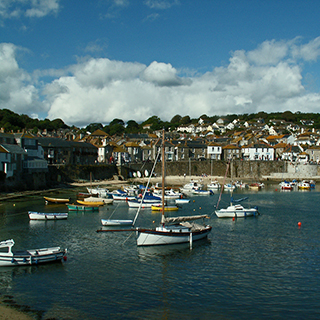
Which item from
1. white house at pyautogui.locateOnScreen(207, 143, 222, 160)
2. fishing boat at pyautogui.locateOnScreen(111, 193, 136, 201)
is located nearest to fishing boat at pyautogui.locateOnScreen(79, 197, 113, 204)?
fishing boat at pyautogui.locateOnScreen(111, 193, 136, 201)

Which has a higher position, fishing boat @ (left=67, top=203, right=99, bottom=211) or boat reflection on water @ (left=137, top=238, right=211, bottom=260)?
fishing boat @ (left=67, top=203, right=99, bottom=211)

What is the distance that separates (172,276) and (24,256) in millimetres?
9845

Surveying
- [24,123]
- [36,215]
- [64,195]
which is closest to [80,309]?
[36,215]

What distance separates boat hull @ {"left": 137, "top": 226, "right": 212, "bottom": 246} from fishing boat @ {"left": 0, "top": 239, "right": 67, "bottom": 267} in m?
6.50

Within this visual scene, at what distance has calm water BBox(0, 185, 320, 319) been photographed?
1728 cm

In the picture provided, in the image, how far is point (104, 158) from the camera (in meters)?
93.6

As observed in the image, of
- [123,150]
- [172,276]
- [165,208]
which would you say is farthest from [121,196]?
[123,150]

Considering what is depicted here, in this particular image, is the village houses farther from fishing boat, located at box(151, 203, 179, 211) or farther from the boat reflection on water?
the boat reflection on water

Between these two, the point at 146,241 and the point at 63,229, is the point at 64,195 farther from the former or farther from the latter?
the point at 146,241

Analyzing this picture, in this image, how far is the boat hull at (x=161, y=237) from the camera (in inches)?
1078

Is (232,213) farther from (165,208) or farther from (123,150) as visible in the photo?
(123,150)

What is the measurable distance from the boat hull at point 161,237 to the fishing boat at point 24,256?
21.3 ft

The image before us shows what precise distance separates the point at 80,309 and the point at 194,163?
3280 inches

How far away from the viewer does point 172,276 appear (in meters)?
21.8
